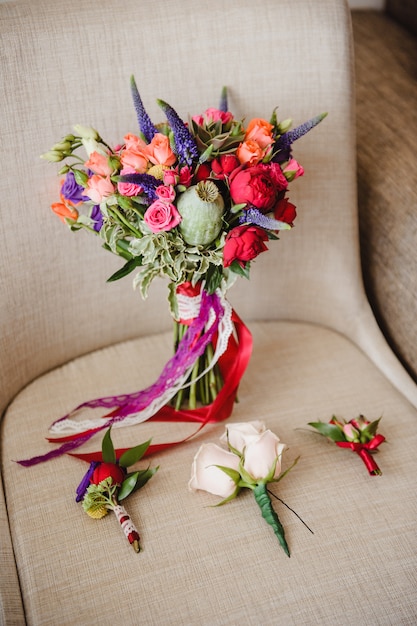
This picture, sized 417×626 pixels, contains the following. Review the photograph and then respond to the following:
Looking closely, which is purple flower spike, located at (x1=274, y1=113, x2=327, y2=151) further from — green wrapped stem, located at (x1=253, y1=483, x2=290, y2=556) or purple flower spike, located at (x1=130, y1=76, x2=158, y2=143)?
green wrapped stem, located at (x1=253, y1=483, x2=290, y2=556)

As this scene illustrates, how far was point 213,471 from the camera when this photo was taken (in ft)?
2.95

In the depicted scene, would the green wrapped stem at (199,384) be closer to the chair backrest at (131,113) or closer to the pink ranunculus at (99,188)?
the chair backrest at (131,113)

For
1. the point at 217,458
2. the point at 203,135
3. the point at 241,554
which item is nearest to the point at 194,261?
the point at 203,135

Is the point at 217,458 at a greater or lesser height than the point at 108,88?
lesser

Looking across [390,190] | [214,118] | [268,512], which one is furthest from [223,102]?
[268,512]

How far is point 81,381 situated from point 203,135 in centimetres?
50

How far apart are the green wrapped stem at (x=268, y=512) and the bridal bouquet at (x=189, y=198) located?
0.23m

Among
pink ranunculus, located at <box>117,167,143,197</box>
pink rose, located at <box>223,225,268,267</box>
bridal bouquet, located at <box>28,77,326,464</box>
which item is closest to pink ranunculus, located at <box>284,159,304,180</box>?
bridal bouquet, located at <box>28,77,326,464</box>

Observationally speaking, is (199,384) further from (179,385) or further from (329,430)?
(329,430)

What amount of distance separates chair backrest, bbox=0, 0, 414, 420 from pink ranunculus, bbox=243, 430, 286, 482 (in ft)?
1.27

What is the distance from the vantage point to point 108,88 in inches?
39.9

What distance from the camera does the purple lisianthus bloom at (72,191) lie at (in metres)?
0.91

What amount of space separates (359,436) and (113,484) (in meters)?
0.38

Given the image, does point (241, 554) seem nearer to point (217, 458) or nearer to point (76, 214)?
point (217, 458)
